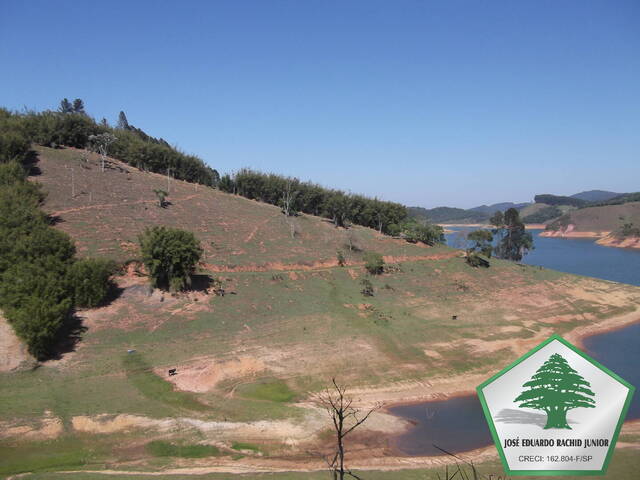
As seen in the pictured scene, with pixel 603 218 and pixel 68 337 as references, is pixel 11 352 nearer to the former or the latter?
pixel 68 337

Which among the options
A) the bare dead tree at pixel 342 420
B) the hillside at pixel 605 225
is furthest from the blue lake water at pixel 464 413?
the hillside at pixel 605 225

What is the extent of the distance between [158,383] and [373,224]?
62.1m

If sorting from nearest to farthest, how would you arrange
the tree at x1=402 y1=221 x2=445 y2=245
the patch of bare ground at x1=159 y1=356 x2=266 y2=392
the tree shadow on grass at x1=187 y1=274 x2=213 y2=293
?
the patch of bare ground at x1=159 y1=356 x2=266 y2=392, the tree shadow on grass at x1=187 y1=274 x2=213 y2=293, the tree at x1=402 y1=221 x2=445 y2=245

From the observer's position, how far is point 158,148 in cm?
8450

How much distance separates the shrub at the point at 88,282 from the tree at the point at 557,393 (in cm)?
3618

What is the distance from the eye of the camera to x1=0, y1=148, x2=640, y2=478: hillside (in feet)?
71.1

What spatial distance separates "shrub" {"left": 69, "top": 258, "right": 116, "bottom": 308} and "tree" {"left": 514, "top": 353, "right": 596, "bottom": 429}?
119 feet

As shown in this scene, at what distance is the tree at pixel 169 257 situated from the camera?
37.9 metres

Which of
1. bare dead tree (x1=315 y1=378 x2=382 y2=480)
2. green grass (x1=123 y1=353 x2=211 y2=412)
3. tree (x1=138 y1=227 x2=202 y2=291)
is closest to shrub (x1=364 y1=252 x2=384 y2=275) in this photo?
tree (x1=138 y1=227 x2=202 y2=291)

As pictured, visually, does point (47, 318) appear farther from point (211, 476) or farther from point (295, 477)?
point (295, 477)

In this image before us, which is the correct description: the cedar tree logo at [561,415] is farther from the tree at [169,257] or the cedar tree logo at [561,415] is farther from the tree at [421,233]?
the tree at [421,233]

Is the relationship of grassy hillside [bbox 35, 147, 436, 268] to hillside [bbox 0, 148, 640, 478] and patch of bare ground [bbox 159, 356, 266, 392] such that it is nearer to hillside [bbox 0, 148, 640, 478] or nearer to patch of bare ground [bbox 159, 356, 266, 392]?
hillside [bbox 0, 148, 640, 478]

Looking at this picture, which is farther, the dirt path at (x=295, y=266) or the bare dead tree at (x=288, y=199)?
the bare dead tree at (x=288, y=199)

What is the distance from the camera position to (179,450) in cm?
2067
